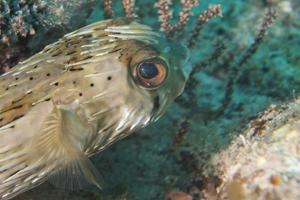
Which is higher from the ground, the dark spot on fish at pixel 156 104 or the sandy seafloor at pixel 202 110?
the dark spot on fish at pixel 156 104

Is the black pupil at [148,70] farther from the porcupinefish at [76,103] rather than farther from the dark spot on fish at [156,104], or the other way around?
the dark spot on fish at [156,104]

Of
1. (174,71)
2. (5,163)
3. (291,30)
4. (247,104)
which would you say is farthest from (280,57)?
(5,163)

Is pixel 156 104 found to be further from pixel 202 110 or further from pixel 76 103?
pixel 202 110

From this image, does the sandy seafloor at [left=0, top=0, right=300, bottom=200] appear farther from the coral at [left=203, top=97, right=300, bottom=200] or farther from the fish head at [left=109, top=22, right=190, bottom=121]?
the fish head at [left=109, top=22, right=190, bottom=121]

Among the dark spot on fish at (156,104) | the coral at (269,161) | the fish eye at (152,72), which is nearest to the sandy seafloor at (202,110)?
the coral at (269,161)

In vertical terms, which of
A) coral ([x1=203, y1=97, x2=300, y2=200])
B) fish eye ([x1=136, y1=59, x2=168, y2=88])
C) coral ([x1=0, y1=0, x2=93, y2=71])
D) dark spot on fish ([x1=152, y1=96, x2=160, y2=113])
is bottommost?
coral ([x1=203, y1=97, x2=300, y2=200])

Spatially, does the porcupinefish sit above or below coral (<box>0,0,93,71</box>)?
below

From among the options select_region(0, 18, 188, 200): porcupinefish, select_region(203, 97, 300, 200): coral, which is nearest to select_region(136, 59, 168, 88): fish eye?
select_region(0, 18, 188, 200): porcupinefish

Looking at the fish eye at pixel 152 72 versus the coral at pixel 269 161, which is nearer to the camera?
the coral at pixel 269 161
